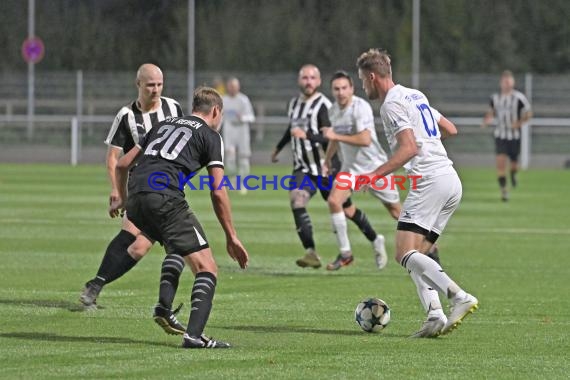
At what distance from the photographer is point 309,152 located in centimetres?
1534

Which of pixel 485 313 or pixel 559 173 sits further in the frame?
pixel 559 173

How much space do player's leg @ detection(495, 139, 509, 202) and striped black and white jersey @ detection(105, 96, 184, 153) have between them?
51.5 feet

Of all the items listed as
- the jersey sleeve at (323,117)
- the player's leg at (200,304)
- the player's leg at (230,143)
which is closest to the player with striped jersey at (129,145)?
the player's leg at (200,304)

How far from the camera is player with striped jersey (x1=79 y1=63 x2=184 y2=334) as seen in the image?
1094cm

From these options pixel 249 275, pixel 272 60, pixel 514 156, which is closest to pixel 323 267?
pixel 249 275

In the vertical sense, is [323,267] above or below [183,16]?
below

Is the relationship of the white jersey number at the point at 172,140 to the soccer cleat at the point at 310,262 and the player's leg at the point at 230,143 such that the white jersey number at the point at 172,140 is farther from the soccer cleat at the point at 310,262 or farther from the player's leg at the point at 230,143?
the player's leg at the point at 230,143

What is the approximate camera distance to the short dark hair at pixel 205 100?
29.7ft

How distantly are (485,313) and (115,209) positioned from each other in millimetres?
3193

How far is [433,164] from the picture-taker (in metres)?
9.91

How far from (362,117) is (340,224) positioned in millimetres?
1218

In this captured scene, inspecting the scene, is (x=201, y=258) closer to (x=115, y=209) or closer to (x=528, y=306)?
(x=115, y=209)

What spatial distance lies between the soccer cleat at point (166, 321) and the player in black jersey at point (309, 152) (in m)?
5.72

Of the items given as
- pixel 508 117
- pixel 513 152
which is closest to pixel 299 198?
pixel 508 117
